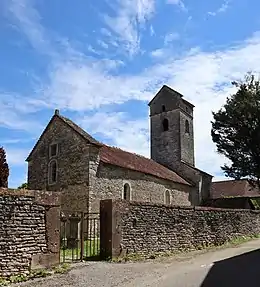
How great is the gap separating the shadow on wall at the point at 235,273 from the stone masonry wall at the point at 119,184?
35.5 feet

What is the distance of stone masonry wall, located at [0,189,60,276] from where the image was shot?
1034 centimetres

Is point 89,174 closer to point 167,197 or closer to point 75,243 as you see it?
point 75,243

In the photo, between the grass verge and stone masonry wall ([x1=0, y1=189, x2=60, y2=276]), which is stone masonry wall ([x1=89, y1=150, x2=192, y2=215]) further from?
the grass verge

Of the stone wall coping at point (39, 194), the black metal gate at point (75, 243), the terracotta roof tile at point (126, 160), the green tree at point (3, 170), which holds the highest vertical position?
the terracotta roof tile at point (126, 160)

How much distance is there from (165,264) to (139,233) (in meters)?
2.08

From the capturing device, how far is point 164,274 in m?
11.4

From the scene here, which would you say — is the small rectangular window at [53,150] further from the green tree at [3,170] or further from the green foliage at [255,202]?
the green foliage at [255,202]

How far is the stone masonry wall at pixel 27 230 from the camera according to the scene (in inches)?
407

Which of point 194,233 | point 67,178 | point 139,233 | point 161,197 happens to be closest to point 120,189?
point 67,178

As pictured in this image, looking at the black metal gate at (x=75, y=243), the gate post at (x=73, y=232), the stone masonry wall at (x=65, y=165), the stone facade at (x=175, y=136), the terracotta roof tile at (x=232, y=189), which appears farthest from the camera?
the terracotta roof tile at (x=232, y=189)

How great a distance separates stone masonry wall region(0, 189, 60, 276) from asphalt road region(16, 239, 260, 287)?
86cm

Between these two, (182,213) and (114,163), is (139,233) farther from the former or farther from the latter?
(114,163)

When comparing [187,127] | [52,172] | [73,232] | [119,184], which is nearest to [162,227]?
[73,232]

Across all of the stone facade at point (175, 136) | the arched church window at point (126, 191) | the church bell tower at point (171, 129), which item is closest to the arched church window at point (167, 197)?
the arched church window at point (126, 191)
